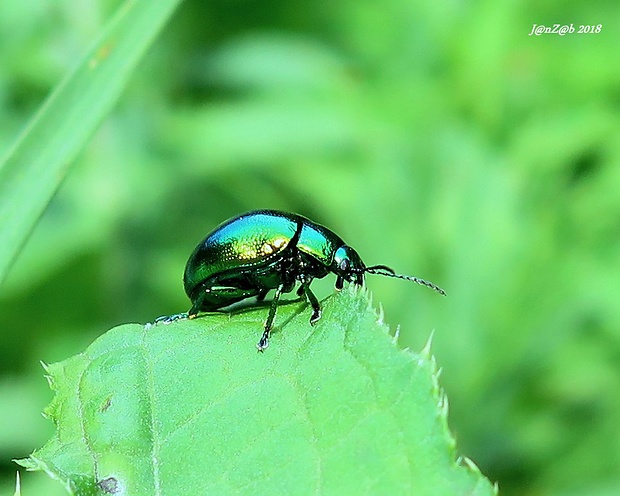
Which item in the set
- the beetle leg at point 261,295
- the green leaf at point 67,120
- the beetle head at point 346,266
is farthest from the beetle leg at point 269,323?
the green leaf at point 67,120

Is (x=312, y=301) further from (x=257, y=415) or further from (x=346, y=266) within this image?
(x=257, y=415)

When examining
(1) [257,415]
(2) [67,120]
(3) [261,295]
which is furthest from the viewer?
(3) [261,295]

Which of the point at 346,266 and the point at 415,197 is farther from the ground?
the point at 415,197

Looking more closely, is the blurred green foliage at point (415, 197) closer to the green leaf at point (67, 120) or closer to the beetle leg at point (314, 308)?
the beetle leg at point (314, 308)

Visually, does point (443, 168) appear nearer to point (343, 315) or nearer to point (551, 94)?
point (551, 94)

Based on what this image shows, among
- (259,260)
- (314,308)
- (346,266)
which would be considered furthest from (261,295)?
(314,308)

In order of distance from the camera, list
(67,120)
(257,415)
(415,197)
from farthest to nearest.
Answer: (415,197) → (67,120) → (257,415)

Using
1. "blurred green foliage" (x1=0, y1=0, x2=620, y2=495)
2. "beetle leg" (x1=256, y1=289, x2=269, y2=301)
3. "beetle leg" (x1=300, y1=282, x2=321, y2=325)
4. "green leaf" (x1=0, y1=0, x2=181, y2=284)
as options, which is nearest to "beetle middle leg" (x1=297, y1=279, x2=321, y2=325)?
"beetle leg" (x1=300, y1=282, x2=321, y2=325)
